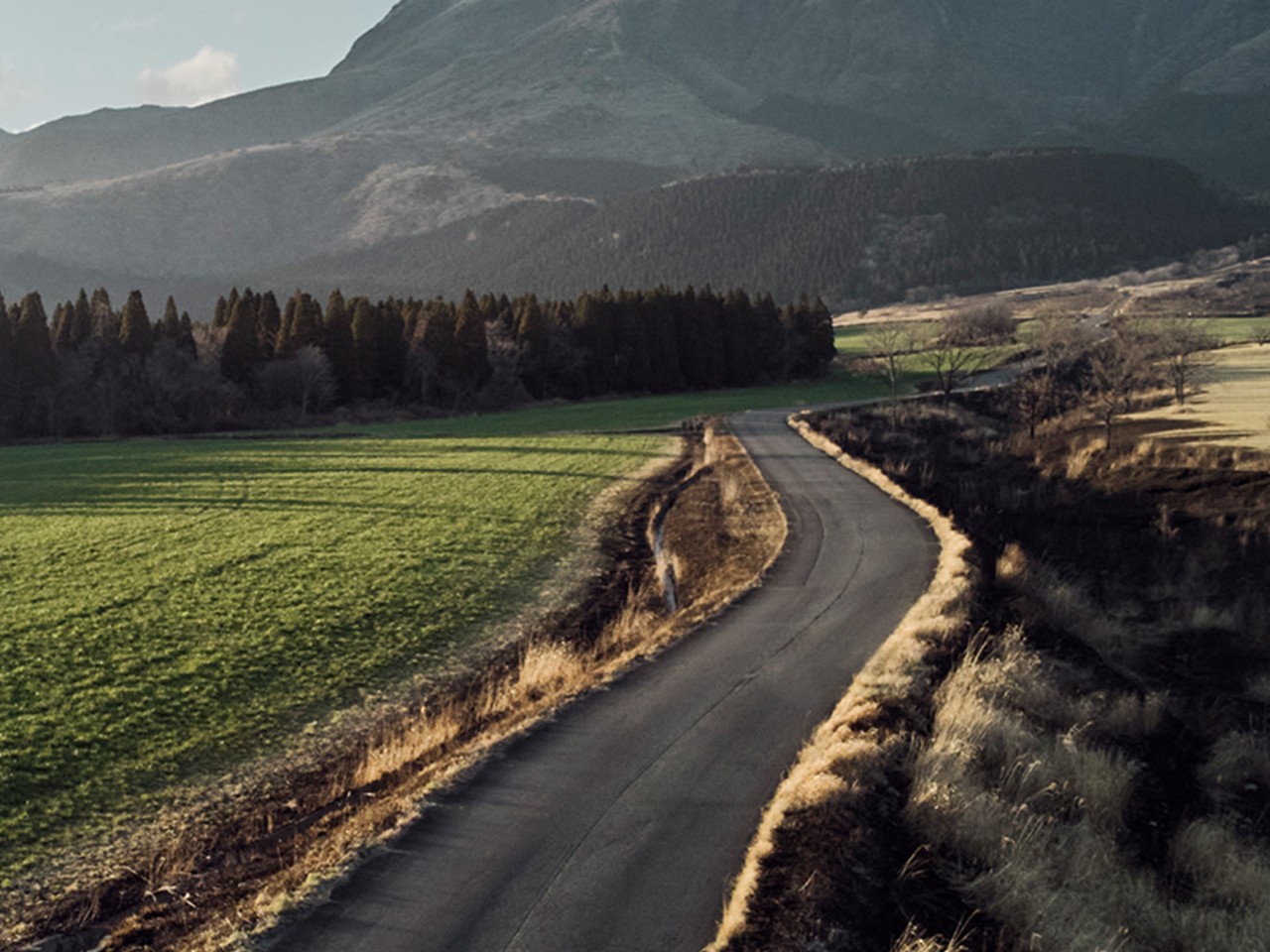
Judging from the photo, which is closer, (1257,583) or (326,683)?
(326,683)

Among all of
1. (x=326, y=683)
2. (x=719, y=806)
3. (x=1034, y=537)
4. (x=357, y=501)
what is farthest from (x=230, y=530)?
(x=1034, y=537)

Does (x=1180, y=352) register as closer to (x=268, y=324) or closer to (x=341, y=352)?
(x=341, y=352)

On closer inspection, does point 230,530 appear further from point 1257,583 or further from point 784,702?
point 1257,583

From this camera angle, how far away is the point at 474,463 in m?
53.1

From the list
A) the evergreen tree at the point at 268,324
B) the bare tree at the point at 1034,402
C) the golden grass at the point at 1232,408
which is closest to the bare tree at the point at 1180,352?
the golden grass at the point at 1232,408

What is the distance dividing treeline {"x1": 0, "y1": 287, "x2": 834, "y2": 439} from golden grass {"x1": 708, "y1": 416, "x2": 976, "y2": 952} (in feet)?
262

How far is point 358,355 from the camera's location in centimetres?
10175

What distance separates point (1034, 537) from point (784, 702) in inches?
1124

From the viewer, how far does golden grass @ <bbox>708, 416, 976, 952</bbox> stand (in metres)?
11.6

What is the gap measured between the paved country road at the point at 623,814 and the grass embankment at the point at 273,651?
0.92 metres

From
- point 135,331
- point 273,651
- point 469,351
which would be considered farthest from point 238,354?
point 273,651

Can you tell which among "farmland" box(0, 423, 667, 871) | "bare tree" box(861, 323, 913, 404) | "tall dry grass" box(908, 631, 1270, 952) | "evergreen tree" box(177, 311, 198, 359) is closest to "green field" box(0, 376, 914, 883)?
"farmland" box(0, 423, 667, 871)

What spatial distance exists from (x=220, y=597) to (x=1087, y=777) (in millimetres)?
19224

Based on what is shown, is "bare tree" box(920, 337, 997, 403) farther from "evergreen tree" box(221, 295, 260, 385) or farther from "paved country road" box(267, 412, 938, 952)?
"paved country road" box(267, 412, 938, 952)
